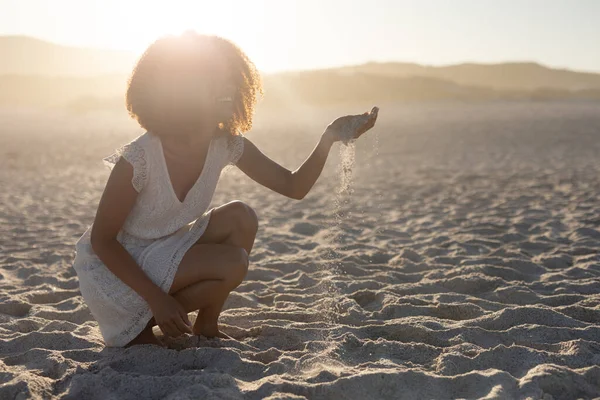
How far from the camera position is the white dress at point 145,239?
2645mm

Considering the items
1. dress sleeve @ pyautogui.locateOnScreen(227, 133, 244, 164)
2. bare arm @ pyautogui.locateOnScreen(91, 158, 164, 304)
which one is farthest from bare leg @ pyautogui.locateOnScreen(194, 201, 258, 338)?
bare arm @ pyautogui.locateOnScreen(91, 158, 164, 304)

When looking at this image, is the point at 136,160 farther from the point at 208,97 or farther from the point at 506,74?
the point at 506,74

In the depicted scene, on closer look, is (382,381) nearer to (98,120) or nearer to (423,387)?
(423,387)

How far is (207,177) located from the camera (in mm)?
2826

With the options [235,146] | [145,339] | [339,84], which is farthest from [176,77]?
[339,84]

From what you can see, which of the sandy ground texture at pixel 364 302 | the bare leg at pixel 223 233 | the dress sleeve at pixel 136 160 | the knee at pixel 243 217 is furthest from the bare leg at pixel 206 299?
the dress sleeve at pixel 136 160

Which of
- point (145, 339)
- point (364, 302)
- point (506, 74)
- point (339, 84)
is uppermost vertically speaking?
point (506, 74)

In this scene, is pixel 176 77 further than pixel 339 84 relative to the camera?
No

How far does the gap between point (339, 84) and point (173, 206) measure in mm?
42326

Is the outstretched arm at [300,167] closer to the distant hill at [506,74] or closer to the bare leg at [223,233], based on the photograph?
the bare leg at [223,233]

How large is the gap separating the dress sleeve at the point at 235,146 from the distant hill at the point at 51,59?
4215 inches

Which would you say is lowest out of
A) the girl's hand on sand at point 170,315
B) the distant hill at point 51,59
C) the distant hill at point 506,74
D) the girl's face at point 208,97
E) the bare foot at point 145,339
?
the bare foot at point 145,339

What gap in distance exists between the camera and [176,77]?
2596 mm

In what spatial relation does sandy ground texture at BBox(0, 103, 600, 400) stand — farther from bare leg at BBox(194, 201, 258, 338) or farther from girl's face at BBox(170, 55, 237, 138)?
girl's face at BBox(170, 55, 237, 138)
